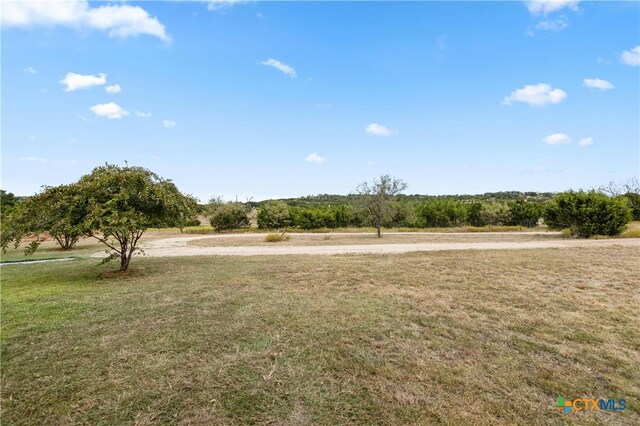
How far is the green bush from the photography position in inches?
719

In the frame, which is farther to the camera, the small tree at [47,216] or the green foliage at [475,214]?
the green foliage at [475,214]

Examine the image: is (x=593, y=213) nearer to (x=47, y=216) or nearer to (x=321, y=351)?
(x=321, y=351)

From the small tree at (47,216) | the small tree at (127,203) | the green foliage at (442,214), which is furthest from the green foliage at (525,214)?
the small tree at (47,216)

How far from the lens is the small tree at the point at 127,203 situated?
8.24m

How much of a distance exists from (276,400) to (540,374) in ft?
9.37

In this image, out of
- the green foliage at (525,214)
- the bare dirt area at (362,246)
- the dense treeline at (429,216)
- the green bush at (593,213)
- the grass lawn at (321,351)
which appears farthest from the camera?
the green foliage at (525,214)

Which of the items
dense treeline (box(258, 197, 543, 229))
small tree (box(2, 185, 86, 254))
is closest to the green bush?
dense treeline (box(258, 197, 543, 229))

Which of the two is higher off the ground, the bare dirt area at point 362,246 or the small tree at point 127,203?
the small tree at point 127,203

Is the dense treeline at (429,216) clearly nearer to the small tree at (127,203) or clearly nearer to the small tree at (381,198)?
the small tree at (381,198)

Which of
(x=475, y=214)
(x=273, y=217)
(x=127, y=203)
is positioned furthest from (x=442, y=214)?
(x=127, y=203)

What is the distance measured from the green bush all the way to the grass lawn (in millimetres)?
13227

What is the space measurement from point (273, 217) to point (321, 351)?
1228 inches

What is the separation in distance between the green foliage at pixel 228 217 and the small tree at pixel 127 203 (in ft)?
79.3

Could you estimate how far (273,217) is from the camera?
3488 centimetres
